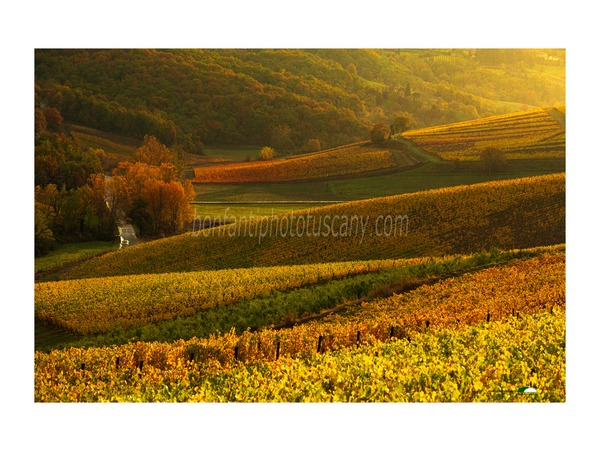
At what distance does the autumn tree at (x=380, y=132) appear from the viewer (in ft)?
38.5

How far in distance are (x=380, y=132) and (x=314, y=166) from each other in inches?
44.6

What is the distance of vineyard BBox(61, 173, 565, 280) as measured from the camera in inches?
439

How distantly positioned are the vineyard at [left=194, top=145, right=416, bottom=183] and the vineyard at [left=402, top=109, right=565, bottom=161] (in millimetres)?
543

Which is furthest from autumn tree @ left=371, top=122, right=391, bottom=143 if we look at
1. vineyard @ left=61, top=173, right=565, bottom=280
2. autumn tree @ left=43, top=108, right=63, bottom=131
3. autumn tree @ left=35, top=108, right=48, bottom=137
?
autumn tree @ left=35, top=108, right=48, bottom=137

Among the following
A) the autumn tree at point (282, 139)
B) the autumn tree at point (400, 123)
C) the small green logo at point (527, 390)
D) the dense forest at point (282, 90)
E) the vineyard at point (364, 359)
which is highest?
the dense forest at point (282, 90)

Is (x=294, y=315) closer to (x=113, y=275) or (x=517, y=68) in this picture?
(x=113, y=275)

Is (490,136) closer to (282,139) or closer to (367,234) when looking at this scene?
(367,234)

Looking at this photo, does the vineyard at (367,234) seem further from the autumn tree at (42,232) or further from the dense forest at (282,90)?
the dense forest at (282,90)

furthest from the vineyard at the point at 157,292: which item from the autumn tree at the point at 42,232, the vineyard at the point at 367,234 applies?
the autumn tree at the point at 42,232

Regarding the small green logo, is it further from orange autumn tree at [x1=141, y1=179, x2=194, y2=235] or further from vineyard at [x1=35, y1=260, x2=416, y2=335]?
orange autumn tree at [x1=141, y1=179, x2=194, y2=235]

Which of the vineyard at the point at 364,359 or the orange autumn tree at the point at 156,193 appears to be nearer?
the vineyard at the point at 364,359

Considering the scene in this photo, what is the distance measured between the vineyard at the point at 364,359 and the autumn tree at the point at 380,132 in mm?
2585

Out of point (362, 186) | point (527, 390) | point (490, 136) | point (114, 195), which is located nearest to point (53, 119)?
point (114, 195)

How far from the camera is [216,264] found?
11484 mm
